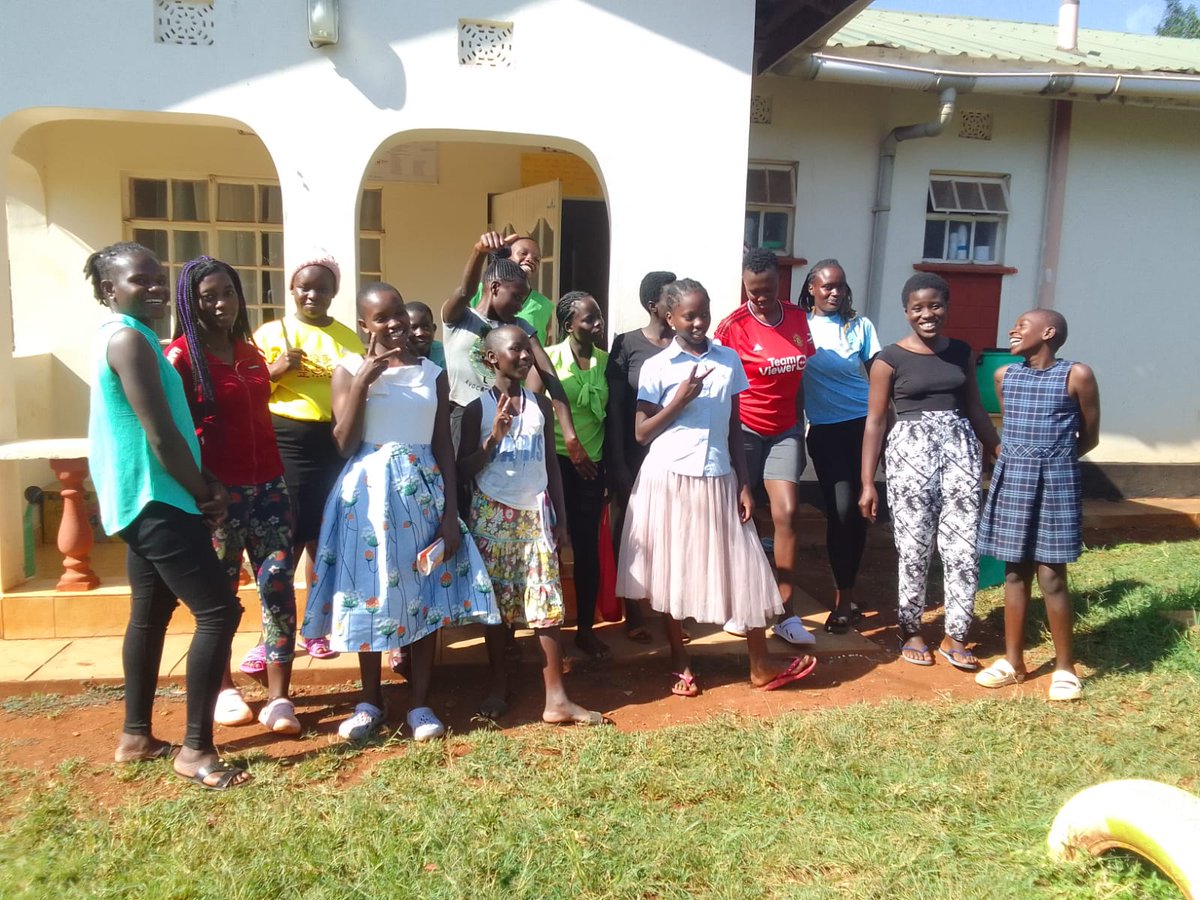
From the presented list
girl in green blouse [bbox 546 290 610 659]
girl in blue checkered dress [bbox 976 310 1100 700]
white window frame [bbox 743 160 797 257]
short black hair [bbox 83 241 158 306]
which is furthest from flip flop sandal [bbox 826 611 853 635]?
short black hair [bbox 83 241 158 306]

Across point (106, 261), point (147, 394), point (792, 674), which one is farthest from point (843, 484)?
point (106, 261)

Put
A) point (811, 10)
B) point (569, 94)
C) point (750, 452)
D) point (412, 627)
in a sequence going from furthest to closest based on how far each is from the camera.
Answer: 1. point (811, 10)
2. point (569, 94)
3. point (750, 452)
4. point (412, 627)

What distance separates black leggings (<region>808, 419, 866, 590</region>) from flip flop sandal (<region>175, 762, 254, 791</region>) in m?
2.99

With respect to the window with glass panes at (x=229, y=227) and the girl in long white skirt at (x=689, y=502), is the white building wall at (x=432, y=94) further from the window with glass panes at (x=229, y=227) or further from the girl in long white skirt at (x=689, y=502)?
the window with glass panes at (x=229, y=227)

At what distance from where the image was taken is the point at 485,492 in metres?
3.65

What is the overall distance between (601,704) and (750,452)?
1352 millimetres

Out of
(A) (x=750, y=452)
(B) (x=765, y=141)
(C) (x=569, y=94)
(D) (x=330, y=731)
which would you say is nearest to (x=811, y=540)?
(A) (x=750, y=452)

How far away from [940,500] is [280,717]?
2998mm

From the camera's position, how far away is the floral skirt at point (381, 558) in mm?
3355

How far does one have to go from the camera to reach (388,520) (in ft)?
11.1

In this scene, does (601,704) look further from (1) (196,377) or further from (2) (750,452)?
(1) (196,377)

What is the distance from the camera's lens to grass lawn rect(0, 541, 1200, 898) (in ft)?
8.34

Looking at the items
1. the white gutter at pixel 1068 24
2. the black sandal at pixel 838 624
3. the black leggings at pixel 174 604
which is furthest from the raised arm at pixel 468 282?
the white gutter at pixel 1068 24

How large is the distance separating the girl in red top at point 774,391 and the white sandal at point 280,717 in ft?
7.29
